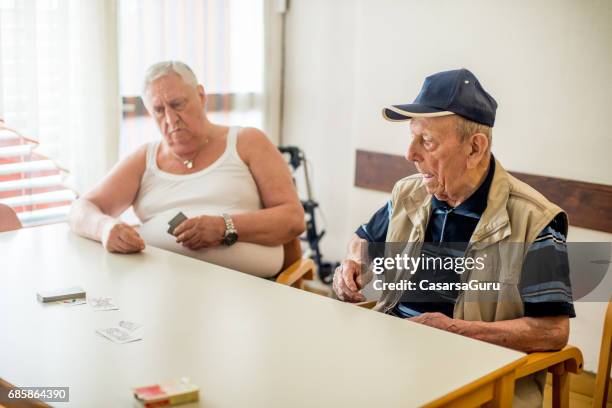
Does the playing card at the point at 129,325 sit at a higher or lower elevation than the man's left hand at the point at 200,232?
lower

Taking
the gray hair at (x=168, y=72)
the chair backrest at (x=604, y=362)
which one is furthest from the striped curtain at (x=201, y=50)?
the chair backrest at (x=604, y=362)

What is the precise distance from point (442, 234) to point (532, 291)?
0.33 meters

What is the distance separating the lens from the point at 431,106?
2.06 meters

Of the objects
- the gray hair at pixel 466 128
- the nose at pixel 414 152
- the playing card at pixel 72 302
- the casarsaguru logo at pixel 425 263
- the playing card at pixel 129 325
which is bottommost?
the playing card at pixel 72 302

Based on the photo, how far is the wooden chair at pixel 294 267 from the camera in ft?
8.82

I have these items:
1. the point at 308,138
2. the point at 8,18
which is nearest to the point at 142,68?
the point at 8,18

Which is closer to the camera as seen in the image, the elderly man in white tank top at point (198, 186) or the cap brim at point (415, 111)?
the cap brim at point (415, 111)

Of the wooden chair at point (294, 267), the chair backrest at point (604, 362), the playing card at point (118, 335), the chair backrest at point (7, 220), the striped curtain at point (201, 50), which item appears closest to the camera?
the playing card at point (118, 335)

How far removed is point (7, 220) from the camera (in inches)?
111

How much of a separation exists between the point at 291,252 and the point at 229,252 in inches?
11.5

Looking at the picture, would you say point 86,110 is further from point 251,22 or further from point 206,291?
point 206,291

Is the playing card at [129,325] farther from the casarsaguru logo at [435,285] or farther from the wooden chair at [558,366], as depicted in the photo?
the casarsaguru logo at [435,285]

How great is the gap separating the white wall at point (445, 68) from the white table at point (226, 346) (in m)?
1.66

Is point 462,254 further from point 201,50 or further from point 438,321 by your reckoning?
point 201,50
